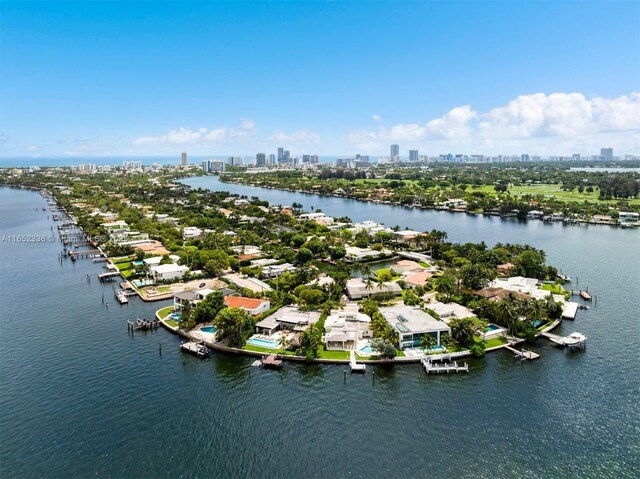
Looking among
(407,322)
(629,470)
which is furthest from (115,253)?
(629,470)

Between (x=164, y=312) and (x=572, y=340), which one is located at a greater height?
(x=164, y=312)

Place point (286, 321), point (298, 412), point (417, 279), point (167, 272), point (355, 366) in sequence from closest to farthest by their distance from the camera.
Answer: point (298, 412) → point (355, 366) → point (286, 321) → point (417, 279) → point (167, 272)

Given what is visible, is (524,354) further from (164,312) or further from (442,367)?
(164,312)

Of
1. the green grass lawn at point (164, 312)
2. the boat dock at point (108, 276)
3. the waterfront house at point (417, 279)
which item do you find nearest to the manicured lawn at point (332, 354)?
the green grass lawn at point (164, 312)

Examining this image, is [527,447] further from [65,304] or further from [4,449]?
[65,304]

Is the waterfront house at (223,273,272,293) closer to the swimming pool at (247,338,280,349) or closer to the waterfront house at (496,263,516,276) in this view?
the swimming pool at (247,338,280,349)

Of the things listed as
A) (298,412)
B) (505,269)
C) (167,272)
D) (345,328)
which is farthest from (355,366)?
(505,269)
